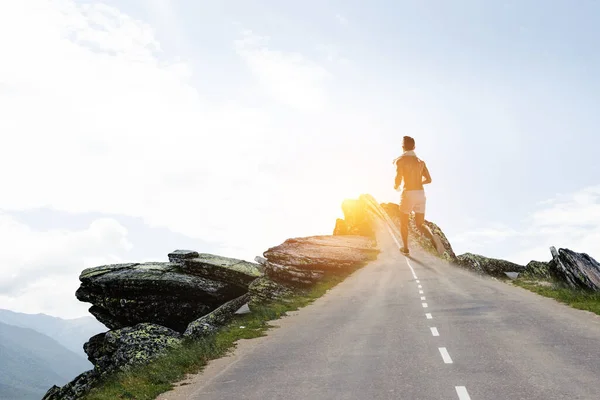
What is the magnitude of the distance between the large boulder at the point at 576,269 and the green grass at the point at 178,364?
1233 cm

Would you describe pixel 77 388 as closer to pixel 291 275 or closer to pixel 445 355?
pixel 291 275

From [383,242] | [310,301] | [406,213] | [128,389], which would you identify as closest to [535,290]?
[406,213]

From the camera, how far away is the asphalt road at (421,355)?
27.0 feet

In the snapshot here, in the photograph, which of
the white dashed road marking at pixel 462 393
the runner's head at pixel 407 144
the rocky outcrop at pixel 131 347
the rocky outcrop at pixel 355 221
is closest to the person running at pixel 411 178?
the runner's head at pixel 407 144

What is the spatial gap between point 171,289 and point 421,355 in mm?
15276

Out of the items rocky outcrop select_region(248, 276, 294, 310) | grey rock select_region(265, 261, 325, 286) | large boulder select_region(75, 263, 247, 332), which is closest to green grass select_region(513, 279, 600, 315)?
grey rock select_region(265, 261, 325, 286)

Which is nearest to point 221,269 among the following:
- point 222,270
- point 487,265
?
point 222,270

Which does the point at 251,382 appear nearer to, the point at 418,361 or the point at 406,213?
the point at 418,361

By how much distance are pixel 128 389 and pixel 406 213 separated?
17.1 meters

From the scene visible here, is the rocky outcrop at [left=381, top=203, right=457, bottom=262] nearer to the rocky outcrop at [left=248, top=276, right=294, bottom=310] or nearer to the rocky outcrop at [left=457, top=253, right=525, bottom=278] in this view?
the rocky outcrop at [left=457, top=253, right=525, bottom=278]

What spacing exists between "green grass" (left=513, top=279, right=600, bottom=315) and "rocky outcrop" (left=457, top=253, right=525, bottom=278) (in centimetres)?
713

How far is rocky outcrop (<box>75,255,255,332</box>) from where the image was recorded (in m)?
23.1

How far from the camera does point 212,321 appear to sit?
1731 centimetres

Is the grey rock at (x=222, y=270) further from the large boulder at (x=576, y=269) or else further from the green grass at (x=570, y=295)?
the large boulder at (x=576, y=269)
